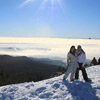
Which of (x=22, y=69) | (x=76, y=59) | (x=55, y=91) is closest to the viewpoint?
(x=55, y=91)

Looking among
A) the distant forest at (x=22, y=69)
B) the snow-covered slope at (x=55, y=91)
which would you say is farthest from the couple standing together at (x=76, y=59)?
the distant forest at (x=22, y=69)

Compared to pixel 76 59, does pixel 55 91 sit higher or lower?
lower

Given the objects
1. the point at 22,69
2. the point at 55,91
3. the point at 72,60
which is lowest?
the point at 22,69

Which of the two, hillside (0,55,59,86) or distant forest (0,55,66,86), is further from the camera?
distant forest (0,55,66,86)

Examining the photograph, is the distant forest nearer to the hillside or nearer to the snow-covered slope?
the hillside

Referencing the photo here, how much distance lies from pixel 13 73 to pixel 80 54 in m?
136

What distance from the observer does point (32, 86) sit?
1166cm

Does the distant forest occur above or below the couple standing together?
below

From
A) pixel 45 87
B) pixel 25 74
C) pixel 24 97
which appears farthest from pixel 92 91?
pixel 25 74

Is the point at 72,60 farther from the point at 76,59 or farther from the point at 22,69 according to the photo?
the point at 22,69

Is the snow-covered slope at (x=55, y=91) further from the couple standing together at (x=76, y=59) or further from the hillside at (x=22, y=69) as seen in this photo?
the hillside at (x=22, y=69)

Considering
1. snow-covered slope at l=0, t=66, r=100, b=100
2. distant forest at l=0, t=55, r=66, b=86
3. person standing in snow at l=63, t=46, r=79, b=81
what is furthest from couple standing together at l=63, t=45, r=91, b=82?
distant forest at l=0, t=55, r=66, b=86

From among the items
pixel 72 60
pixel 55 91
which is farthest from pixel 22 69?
pixel 55 91

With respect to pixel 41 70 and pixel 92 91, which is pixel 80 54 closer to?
pixel 92 91
